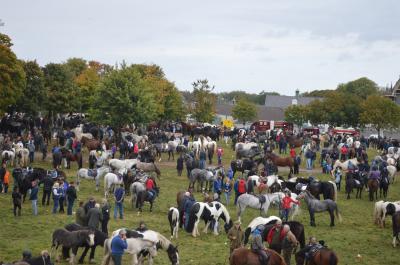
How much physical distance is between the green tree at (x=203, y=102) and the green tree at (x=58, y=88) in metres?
17.1

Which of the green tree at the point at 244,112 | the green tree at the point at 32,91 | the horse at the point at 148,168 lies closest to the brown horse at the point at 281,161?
the horse at the point at 148,168

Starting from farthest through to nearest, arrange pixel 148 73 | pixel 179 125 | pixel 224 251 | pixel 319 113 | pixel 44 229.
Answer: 1. pixel 319 113
2. pixel 148 73
3. pixel 179 125
4. pixel 44 229
5. pixel 224 251

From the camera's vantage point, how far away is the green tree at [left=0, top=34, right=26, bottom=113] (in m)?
38.8

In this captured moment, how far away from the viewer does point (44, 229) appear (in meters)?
18.7

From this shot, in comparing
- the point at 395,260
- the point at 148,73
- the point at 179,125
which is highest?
the point at 148,73

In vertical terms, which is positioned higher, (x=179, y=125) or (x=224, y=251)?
(x=179, y=125)

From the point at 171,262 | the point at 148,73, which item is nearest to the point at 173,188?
the point at 171,262

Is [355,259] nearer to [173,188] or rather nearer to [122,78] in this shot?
[173,188]

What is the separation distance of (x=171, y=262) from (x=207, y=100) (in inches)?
1883

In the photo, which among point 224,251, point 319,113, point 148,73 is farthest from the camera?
point 319,113

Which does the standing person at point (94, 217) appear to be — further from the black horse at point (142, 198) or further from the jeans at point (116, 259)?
the black horse at point (142, 198)

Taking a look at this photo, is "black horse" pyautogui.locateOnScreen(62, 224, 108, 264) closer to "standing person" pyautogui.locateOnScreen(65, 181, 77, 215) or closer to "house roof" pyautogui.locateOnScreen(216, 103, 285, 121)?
"standing person" pyautogui.locateOnScreen(65, 181, 77, 215)

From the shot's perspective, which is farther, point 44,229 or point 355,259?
point 44,229

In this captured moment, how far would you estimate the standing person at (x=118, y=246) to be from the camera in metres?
13.7
